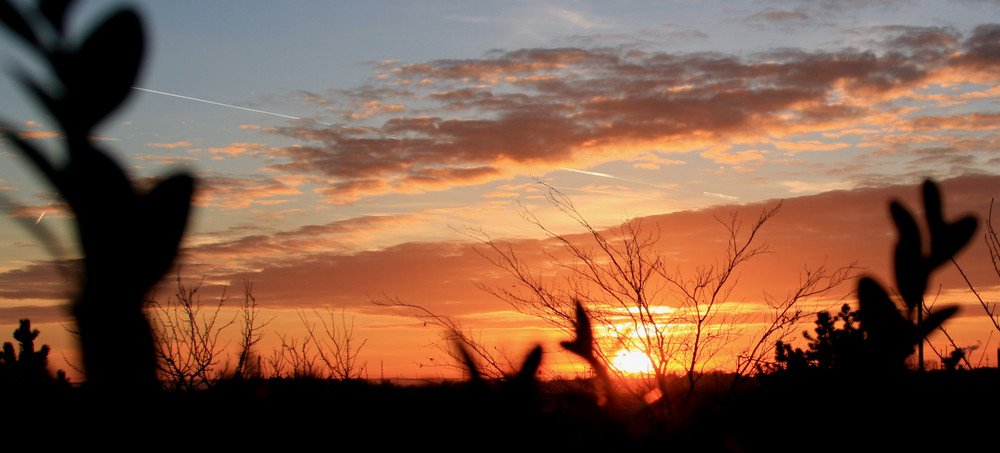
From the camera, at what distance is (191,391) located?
4.83 m

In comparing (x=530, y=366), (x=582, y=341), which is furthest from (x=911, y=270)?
(x=530, y=366)

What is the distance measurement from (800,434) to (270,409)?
161 inches

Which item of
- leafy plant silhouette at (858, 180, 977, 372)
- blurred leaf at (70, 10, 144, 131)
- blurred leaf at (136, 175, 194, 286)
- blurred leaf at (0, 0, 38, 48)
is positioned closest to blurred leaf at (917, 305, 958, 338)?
leafy plant silhouette at (858, 180, 977, 372)

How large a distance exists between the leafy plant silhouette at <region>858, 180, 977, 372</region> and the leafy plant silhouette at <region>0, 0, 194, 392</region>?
179cm

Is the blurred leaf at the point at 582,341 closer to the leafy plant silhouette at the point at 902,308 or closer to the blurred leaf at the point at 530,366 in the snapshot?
the blurred leaf at the point at 530,366

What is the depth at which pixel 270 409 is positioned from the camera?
21.0 feet

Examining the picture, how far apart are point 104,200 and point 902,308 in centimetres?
197

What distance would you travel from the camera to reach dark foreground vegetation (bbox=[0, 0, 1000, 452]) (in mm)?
1040

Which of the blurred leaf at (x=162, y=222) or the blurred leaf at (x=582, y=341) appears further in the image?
the blurred leaf at (x=582, y=341)

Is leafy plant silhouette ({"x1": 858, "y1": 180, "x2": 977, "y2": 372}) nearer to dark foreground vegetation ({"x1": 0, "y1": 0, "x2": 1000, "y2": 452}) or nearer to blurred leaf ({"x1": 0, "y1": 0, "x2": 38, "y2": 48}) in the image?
dark foreground vegetation ({"x1": 0, "y1": 0, "x2": 1000, "y2": 452})

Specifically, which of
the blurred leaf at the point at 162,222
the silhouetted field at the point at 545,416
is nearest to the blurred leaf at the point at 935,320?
the silhouetted field at the point at 545,416

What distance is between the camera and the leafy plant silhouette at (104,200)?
1025 millimetres

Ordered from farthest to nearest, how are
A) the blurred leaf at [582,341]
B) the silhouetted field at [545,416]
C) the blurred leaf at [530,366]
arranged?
the blurred leaf at [582,341] < the silhouetted field at [545,416] < the blurred leaf at [530,366]

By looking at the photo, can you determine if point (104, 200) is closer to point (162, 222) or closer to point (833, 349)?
point (162, 222)
